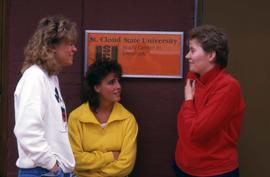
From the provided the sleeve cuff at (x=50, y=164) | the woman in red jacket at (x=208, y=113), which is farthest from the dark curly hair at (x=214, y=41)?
the sleeve cuff at (x=50, y=164)

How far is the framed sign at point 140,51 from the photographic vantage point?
4.70m

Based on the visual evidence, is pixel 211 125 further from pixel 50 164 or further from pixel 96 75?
pixel 96 75

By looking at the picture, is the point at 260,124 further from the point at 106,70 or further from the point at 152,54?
the point at 106,70

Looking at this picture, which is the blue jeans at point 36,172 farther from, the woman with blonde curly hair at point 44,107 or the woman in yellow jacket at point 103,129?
the woman in yellow jacket at point 103,129

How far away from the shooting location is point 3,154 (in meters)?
4.96

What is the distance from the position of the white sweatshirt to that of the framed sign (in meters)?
1.39

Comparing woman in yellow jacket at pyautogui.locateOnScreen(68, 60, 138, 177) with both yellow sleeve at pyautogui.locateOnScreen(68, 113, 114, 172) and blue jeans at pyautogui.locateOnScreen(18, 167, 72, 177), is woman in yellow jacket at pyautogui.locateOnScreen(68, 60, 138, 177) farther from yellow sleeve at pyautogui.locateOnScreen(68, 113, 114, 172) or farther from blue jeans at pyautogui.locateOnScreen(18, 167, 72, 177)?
blue jeans at pyautogui.locateOnScreen(18, 167, 72, 177)

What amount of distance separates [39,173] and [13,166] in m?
1.77

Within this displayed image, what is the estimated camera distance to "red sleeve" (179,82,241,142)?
357 centimetres

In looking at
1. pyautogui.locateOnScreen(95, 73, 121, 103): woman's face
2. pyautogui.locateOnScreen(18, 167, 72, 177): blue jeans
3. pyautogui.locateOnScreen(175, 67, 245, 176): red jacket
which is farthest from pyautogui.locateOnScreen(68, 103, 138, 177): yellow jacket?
pyautogui.locateOnScreen(18, 167, 72, 177): blue jeans

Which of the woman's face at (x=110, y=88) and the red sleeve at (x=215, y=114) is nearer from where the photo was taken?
the red sleeve at (x=215, y=114)

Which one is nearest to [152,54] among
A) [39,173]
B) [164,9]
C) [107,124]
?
[164,9]

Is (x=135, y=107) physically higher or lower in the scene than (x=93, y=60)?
lower

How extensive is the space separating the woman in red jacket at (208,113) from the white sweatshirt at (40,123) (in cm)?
91
